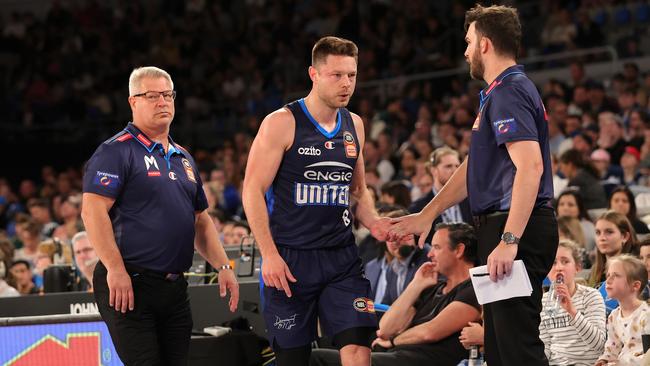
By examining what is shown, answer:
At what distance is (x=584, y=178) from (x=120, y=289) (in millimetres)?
6243

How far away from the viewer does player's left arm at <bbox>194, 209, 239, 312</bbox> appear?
5.67m

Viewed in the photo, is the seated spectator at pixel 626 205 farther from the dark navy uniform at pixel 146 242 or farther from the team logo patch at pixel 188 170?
the dark navy uniform at pixel 146 242

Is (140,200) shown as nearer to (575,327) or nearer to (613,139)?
(575,327)

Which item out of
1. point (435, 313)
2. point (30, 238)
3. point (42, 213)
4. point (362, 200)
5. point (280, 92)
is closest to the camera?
point (362, 200)

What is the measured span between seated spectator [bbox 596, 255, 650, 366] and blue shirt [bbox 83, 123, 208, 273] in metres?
2.57

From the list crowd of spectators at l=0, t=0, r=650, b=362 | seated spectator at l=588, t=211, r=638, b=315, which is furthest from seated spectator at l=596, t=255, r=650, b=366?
seated spectator at l=588, t=211, r=638, b=315

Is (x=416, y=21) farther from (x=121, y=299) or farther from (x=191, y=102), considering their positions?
(x=121, y=299)

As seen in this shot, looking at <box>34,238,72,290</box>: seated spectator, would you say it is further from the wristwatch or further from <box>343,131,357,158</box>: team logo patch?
the wristwatch

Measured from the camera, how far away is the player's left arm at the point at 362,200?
5575 millimetres

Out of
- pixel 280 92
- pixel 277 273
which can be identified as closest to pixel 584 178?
pixel 277 273

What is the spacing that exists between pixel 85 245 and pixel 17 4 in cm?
1604

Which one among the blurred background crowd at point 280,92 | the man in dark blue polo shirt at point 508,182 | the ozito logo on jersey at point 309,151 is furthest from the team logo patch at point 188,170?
the blurred background crowd at point 280,92

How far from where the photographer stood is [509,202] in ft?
15.1

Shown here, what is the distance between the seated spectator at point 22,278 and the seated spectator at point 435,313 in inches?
157
